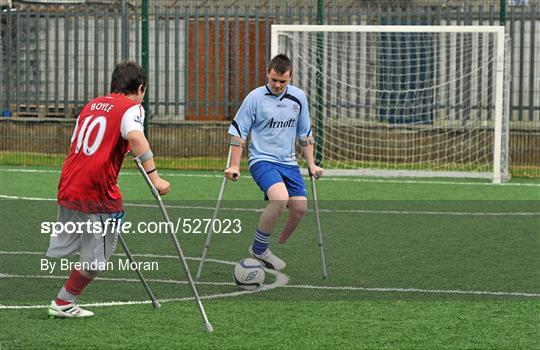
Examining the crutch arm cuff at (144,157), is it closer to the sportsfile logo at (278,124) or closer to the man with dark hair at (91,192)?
the man with dark hair at (91,192)

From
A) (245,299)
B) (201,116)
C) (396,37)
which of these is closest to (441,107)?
(396,37)

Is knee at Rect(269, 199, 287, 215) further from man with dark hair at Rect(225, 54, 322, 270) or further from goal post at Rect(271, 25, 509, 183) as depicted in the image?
goal post at Rect(271, 25, 509, 183)

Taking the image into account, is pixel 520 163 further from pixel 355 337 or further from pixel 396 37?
pixel 355 337

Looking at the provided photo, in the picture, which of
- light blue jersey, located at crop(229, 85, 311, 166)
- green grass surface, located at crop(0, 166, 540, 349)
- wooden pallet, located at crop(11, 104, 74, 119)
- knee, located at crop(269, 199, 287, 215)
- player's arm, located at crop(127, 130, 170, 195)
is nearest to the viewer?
green grass surface, located at crop(0, 166, 540, 349)

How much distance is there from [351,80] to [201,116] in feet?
8.66

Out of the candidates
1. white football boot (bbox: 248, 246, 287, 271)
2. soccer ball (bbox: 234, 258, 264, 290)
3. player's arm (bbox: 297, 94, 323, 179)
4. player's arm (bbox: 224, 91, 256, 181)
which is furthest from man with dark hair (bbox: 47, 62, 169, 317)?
player's arm (bbox: 297, 94, 323, 179)

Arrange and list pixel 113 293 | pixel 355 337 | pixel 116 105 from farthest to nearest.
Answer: pixel 113 293 → pixel 116 105 → pixel 355 337

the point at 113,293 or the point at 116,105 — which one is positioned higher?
the point at 116,105

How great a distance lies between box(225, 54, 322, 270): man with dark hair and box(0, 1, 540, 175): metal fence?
1077 cm

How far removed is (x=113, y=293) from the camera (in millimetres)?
9242

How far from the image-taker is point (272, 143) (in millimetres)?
10406

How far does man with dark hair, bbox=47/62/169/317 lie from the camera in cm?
808

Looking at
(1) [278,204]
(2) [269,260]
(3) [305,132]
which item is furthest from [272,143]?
(2) [269,260]

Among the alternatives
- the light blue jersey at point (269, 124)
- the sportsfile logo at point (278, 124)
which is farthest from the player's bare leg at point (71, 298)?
the sportsfile logo at point (278, 124)
